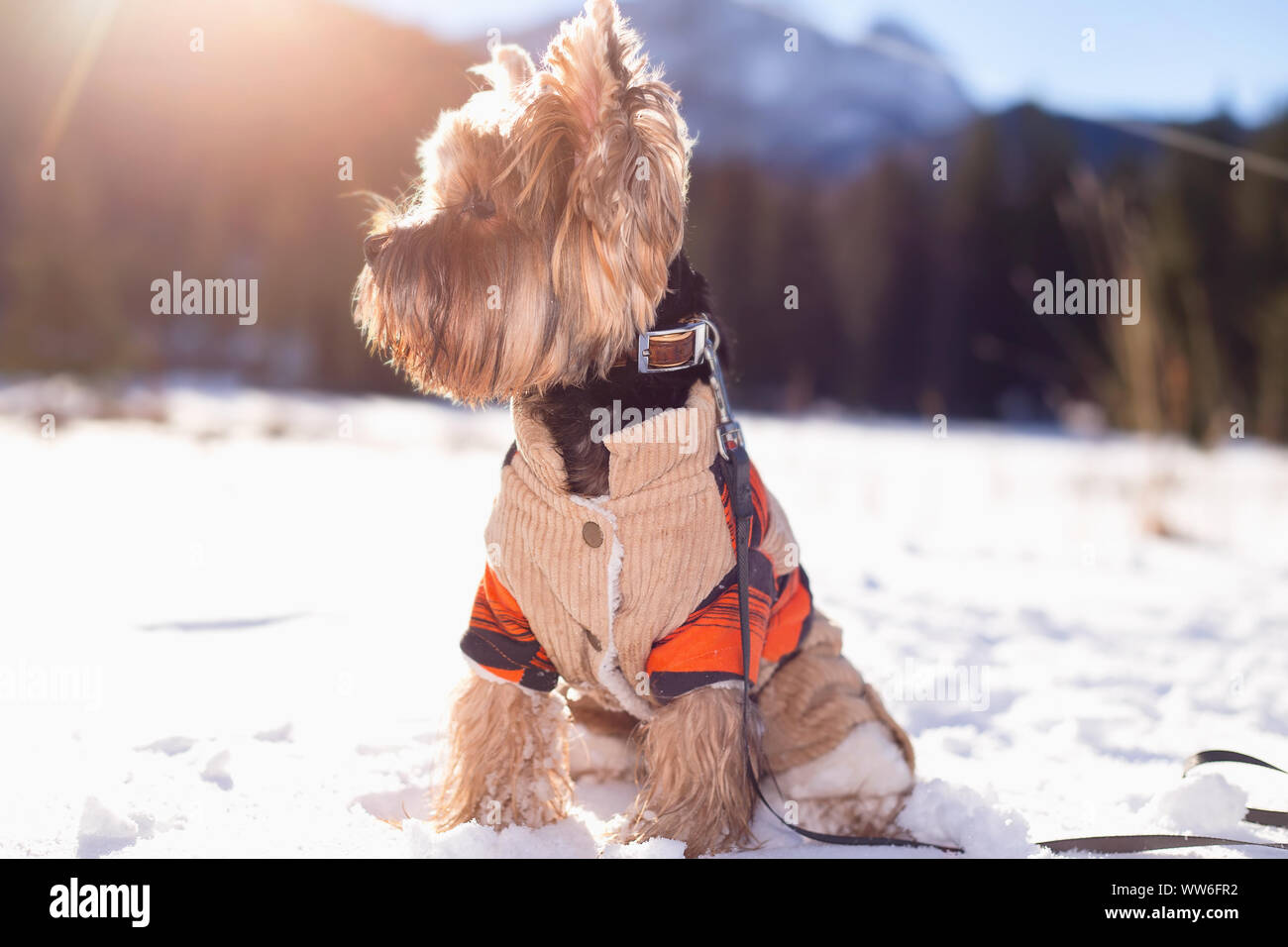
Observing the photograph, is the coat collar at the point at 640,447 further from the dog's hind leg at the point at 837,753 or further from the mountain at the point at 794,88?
the mountain at the point at 794,88

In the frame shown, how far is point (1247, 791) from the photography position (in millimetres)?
3014

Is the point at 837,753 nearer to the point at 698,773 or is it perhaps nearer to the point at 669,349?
the point at 698,773

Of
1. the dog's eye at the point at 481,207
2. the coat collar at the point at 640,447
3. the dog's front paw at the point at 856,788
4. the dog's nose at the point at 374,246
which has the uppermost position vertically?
the dog's eye at the point at 481,207

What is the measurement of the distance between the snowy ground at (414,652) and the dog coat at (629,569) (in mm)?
522

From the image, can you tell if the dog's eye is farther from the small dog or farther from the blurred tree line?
the blurred tree line

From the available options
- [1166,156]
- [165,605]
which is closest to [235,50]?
[1166,156]

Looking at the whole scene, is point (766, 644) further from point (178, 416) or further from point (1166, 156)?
point (1166, 156)

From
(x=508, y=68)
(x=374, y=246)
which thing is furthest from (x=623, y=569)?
(x=508, y=68)

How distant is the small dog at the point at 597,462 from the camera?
8.32ft

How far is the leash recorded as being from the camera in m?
2.62

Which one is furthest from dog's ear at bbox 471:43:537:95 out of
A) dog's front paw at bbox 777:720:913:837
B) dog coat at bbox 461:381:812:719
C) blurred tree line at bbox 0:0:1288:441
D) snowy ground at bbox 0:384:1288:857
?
blurred tree line at bbox 0:0:1288:441

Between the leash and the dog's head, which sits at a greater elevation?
the dog's head

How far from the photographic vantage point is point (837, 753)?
2867mm

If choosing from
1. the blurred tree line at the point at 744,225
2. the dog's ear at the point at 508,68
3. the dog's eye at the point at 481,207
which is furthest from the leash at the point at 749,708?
the blurred tree line at the point at 744,225
